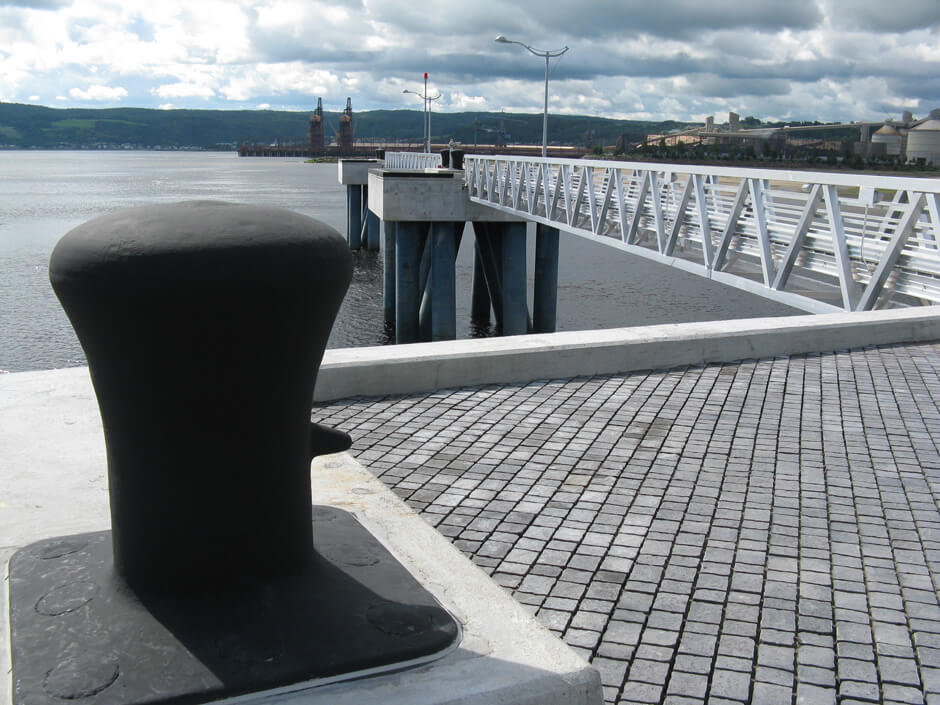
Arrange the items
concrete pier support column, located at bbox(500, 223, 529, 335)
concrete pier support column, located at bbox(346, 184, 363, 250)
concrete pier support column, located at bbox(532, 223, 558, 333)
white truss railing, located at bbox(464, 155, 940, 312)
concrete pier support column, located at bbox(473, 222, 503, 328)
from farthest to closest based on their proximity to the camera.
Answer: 1. concrete pier support column, located at bbox(346, 184, 363, 250)
2. concrete pier support column, located at bbox(473, 222, 503, 328)
3. concrete pier support column, located at bbox(532, 223, 558, 333)
4. concrete pier support column, located at bbox(500, 223, 529, 335)
5. white truss railing, located at bbox(464, 155, 940, 312)

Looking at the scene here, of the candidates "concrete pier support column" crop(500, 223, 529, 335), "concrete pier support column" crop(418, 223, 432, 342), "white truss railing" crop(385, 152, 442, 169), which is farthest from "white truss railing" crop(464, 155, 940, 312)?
"white truss railing" crop(385, 152, 442, 169)

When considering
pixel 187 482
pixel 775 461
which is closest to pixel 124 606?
pixel 187 482

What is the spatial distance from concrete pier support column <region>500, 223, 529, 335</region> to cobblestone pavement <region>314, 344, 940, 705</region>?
16.9 m

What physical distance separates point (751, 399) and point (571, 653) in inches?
157

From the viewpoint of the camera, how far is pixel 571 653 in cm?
268

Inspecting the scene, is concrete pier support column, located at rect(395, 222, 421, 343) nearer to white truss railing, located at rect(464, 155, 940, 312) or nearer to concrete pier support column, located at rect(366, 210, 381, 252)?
white truss railing, located at rect(464, 155, 940, 312)

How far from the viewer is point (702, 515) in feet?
14.0

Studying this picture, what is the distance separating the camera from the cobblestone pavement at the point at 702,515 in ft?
10.2

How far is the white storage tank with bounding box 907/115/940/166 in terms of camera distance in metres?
56.8

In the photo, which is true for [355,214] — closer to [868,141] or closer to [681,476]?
[681,476]

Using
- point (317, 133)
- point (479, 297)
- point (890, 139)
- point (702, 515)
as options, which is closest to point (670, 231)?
point (702, 515)

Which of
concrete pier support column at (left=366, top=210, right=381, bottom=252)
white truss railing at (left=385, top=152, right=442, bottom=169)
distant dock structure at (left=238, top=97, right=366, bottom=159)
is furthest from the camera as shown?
A: distant dock structure at (left=238, top=97, right=366, bottom=159)

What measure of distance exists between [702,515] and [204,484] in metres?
2.47

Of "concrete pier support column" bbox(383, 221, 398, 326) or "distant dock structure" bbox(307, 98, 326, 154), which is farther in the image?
"distant dock structure" bbox(307, 98, 326, 154)
